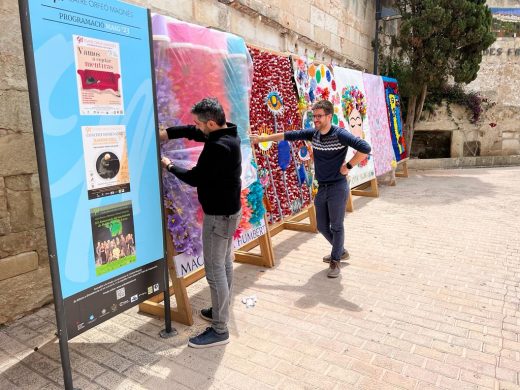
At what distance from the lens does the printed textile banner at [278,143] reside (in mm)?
4713

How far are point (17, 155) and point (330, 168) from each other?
2.83m

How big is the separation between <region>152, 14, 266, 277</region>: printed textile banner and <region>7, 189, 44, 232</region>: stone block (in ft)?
3.95

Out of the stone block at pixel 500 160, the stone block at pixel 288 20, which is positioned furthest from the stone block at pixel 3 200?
the stone block at pixel 500 160

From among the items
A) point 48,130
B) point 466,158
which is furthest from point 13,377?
point 466,158

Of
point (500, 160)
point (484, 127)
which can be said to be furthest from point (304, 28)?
point (500, 160)

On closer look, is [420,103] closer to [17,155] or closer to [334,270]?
[334,270]

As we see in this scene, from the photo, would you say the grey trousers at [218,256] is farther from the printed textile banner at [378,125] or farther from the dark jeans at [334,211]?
the printed textile banner at [378,125]

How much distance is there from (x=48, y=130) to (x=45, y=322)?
78.8 inches

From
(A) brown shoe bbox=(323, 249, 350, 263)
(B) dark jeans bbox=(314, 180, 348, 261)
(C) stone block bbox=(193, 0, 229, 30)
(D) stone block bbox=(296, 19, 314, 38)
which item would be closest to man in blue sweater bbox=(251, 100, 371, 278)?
(B) dark jeans bbox=(314, 180, 348, 261)

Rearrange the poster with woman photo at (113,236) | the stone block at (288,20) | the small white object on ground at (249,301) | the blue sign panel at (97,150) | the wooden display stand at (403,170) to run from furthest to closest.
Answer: the wooden display stand at (403,170)
the stone block at (288,20)
the small white object on ground at (249,301)
the poster with woman photo at (113,236)
the blue sign panel at (97,150)

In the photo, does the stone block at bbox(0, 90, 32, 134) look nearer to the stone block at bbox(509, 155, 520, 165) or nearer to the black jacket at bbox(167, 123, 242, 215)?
the black jacket at bbox(167, 123, 242, 215)

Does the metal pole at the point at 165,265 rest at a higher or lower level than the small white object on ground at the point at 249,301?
higher

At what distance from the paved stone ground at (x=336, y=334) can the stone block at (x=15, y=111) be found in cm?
161

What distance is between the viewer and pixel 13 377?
272 centimetres
